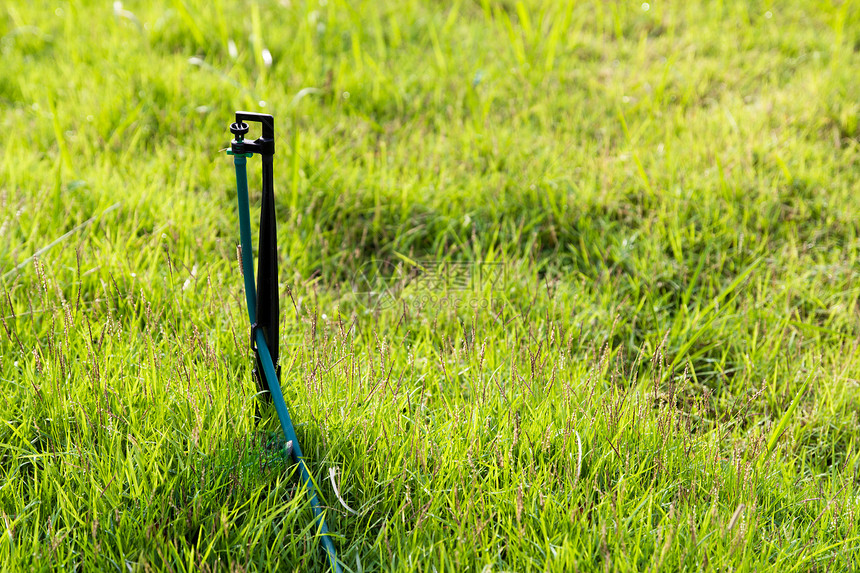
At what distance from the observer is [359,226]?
9.69 ft

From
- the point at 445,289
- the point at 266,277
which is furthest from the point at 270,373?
the point at 445,289

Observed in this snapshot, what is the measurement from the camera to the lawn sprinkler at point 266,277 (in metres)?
1.50

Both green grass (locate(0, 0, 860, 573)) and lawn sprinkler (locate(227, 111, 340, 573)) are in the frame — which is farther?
green grass (locate(0, 0, 860, 573))

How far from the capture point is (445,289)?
8.53ft

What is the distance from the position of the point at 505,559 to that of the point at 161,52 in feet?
12.0

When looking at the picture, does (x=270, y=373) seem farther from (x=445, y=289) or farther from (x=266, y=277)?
(x=445, y=289)

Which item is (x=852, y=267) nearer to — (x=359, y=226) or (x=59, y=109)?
(x=359, y=226)

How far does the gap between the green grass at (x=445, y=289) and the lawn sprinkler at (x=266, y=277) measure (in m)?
0.07

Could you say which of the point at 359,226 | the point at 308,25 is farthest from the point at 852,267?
the point at 308,25

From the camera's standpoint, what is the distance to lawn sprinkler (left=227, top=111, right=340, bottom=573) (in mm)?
1497

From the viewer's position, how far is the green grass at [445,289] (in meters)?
1.60

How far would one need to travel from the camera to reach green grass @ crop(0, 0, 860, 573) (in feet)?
5.25

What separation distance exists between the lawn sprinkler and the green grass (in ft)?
0.23

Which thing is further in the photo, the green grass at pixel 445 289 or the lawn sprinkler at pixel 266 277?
the green grass at pixel 445 289
